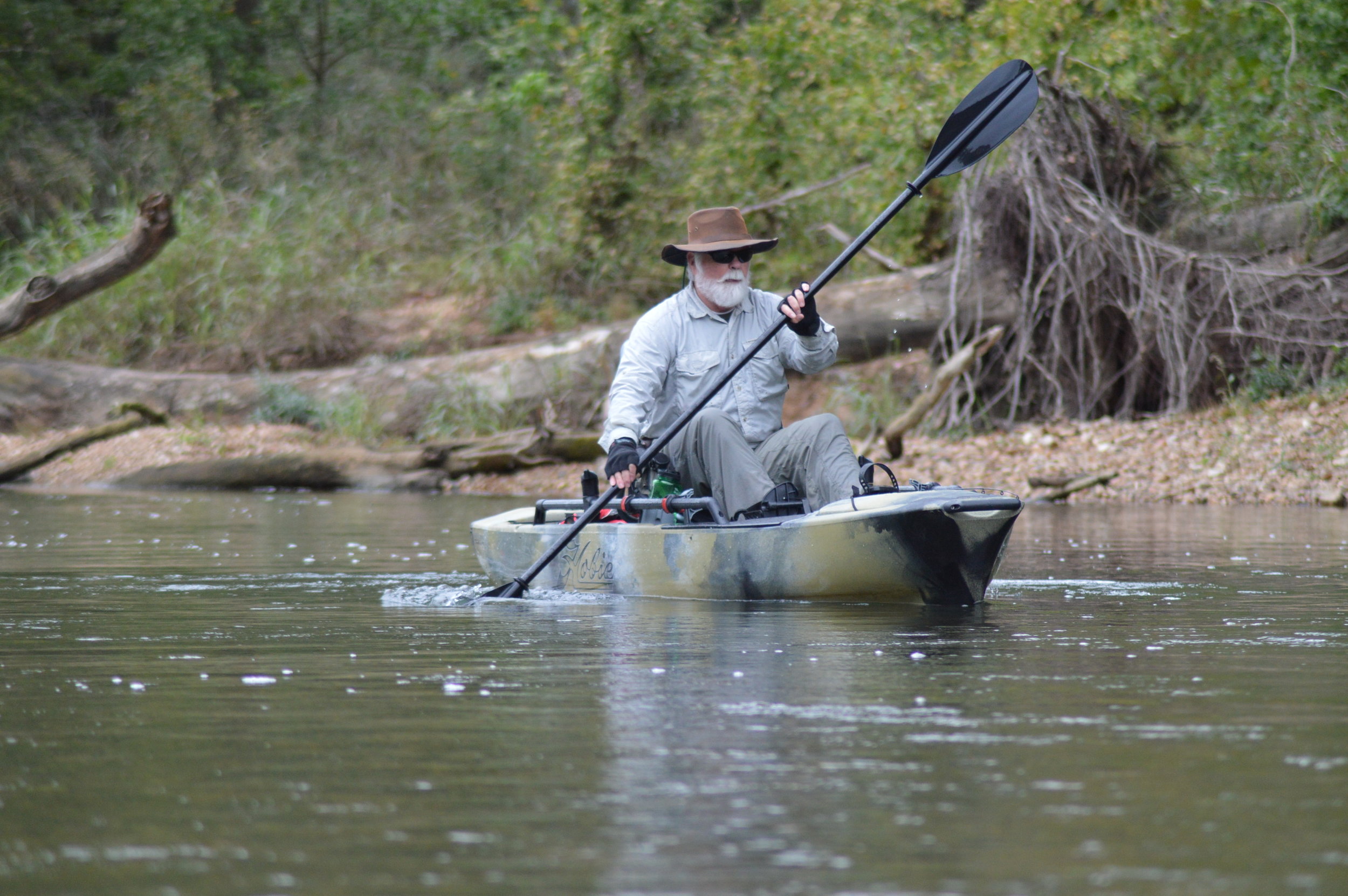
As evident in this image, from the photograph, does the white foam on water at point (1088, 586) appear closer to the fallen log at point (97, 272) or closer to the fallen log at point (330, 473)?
the fallen log at point (97, 272)

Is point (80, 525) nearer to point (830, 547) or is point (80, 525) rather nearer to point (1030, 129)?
point (830, 547)

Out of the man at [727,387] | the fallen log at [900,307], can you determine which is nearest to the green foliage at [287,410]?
the fallen log at [900,307]

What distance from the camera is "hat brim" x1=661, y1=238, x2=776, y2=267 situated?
21.5 ft

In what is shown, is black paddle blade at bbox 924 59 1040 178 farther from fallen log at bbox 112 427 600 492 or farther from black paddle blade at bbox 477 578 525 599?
fallen log at bbox 112 427 600 492

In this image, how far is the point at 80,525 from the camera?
10344 millimetres

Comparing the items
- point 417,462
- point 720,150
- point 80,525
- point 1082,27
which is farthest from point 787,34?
point 80,525

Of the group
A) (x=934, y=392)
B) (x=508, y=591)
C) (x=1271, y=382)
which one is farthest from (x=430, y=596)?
(x=1271, y=382)

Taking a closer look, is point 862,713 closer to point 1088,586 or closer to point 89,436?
point 1088,586

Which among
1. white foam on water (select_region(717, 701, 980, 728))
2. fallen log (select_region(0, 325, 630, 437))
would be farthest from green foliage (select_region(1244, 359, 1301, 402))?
white foam on water (select_region(717, 701, 980, 728))

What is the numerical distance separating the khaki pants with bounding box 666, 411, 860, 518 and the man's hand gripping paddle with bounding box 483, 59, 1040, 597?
14 centimetres

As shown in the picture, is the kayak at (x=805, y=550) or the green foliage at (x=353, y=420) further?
the green foliage at (x=353, y=420)

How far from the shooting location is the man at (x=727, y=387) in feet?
20.5

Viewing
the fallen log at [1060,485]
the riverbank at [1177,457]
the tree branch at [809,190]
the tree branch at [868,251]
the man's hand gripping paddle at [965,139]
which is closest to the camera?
the man's hand gripping paddle at [965,139]

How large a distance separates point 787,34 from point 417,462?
598cm
